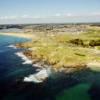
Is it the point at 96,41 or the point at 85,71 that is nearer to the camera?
the point at 85,71

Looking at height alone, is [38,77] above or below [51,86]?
above

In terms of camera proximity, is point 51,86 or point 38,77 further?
point 38,77

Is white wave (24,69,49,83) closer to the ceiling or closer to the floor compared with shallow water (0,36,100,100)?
closer to the ceiling

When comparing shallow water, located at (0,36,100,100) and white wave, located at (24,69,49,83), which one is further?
white wave, located at (24,69,49,83)

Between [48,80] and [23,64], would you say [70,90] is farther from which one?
[23,64]

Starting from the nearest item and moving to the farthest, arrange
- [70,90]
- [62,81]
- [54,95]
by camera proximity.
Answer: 1. [54,95]
2. [70,90]
3. [62,81]

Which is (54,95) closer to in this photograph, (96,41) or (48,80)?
(48,80)

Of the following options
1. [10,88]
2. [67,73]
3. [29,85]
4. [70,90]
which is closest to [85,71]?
[67,73]

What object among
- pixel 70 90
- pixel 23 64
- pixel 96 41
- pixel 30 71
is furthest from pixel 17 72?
pixel 96 41

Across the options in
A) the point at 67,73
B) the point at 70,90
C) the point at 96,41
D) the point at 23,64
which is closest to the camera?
the point at 70,90
